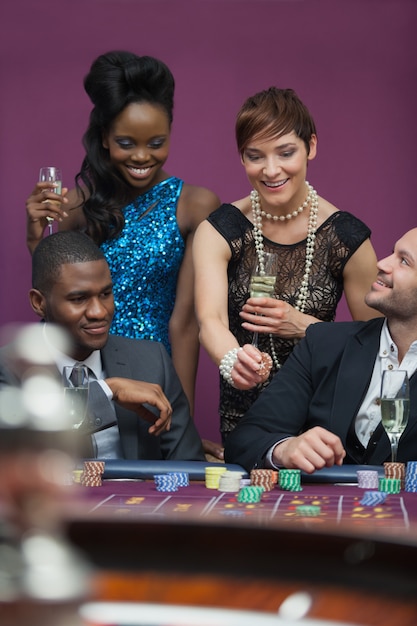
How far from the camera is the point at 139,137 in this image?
11.5 ft

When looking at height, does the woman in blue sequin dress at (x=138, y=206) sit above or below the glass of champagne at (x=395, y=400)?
above

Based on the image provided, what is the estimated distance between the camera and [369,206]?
16.8 ft

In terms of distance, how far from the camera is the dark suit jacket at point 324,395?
109 inches

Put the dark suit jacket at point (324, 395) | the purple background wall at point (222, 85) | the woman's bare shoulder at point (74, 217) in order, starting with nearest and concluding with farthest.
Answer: the dark suit jacket at point (324, 395), the woman's bare shoulder at point (74, 217), the purple background wall at point (222, 85)

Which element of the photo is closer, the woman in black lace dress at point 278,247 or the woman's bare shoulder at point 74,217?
the woman in black lace dress at point 278,247

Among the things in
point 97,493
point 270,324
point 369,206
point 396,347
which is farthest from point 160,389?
point 369,206

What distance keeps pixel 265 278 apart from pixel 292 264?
358 millimetres

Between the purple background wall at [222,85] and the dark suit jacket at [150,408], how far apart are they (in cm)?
185

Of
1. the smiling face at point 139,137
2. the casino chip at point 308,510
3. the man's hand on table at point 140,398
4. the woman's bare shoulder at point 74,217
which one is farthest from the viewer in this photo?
the woman's bare shoulder at point 74,217

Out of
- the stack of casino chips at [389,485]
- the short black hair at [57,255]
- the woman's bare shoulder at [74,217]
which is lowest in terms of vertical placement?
the stack of casino chips at [389,485]

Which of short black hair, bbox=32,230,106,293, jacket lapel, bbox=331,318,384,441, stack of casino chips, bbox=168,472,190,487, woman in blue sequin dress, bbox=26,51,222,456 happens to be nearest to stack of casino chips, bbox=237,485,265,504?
stack of casino chips, bbox=168,472,190,487

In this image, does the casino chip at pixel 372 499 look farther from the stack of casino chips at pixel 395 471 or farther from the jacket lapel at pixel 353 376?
the jacket lapel at pixel 353 376

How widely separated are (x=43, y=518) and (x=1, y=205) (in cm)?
423

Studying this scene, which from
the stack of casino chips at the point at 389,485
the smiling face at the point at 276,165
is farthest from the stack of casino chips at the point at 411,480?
the smiling face at the point at 276,165
